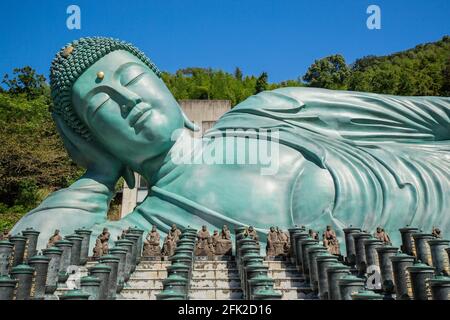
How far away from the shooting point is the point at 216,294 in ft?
18.8

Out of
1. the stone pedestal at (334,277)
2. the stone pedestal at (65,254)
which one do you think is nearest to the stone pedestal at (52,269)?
the stone pedestal at (65,254)

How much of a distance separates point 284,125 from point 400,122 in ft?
8.38

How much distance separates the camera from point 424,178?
30.9ft

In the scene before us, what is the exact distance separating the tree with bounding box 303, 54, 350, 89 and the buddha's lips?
28642 millimetres

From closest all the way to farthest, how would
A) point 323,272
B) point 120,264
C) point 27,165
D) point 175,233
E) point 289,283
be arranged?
point 323,272
point 120,264
point 289,283
point 175,233
point 27,165

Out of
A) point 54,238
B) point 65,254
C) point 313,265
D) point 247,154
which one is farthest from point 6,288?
point 247,154

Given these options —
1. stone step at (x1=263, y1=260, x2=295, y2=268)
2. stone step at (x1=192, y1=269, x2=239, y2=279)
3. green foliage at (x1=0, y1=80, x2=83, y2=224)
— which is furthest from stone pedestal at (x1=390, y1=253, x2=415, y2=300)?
green foliage at (x1=0, y1=80, x2=83, y2=224)

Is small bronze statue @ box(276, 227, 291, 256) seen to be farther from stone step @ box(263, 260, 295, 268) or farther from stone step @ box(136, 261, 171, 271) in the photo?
stone step @ box(136, 261, 171, 271)

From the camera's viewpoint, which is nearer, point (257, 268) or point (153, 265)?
point (257, 268)

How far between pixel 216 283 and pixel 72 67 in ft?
18.8

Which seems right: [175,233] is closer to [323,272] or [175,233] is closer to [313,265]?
[313,265]

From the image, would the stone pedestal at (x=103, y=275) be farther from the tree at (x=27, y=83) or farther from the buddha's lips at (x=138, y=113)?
the tree at (x=27, y=83)
